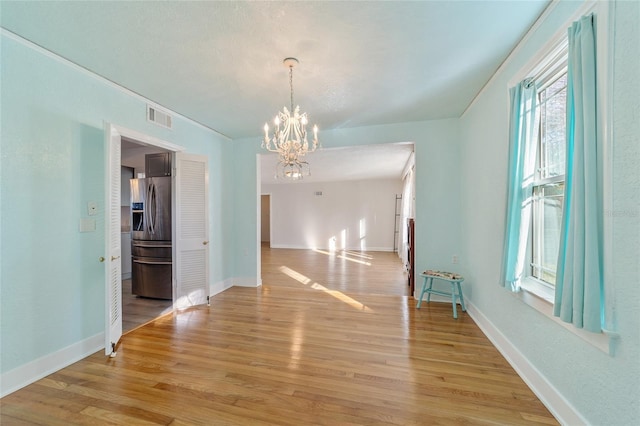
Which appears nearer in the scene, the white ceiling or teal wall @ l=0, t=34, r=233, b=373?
the white ceiling

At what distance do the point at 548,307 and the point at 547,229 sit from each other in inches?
24.4

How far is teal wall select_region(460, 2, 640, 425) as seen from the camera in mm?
1156

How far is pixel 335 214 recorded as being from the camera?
9828mm

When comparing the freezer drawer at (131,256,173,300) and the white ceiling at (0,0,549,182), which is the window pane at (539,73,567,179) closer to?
the white ceiling at (0,0,549,182)

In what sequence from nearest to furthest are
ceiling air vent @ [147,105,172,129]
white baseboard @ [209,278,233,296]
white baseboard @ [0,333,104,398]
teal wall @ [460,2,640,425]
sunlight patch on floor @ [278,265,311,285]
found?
1. teal wall @ [460,2,640,425]
2. white baseboard @ [0,333,104,398]
3. ceiling air vent @ [147,105,172,129]
4. white baseboard @ [209,278,233,296]
5. sunlight patch on floor @ [278,265,311,285]

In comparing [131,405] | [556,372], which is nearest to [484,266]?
[556,372]

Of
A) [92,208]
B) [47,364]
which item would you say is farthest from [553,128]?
[47,364]

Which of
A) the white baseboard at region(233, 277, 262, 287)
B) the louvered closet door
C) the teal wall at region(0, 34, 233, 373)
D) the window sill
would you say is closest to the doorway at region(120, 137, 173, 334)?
the louvered closet door

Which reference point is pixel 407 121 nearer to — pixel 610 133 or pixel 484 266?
pixel 484 266

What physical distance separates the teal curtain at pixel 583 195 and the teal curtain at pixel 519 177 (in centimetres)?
55

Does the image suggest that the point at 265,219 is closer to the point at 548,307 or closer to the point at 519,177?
the point at 519,177

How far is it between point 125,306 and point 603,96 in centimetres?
536

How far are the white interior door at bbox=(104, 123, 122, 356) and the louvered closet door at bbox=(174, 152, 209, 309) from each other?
958 mm

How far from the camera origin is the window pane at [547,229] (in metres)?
1.83
